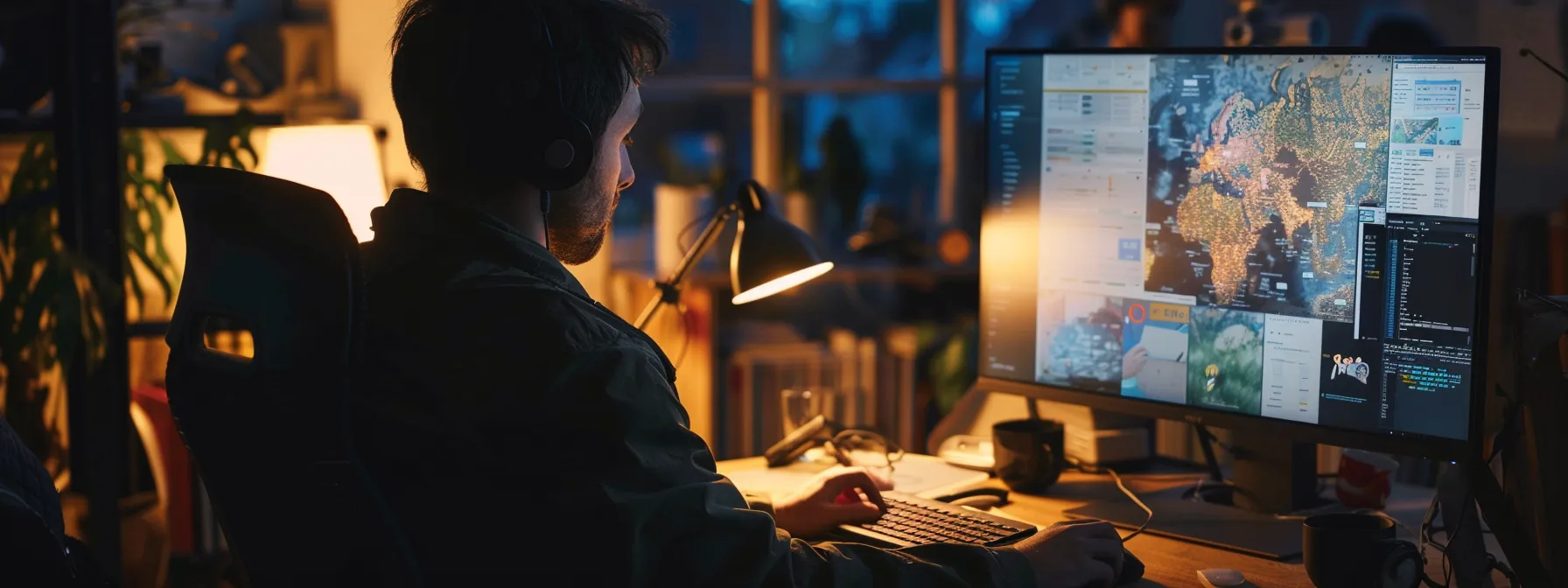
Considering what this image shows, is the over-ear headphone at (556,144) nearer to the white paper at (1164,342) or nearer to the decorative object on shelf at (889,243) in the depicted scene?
the white paper at (1164,342)

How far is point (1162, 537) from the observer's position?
1454 millimetres

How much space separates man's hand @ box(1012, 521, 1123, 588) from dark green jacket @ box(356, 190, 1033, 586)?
0.94 ft

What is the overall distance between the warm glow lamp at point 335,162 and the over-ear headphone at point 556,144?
1355mm

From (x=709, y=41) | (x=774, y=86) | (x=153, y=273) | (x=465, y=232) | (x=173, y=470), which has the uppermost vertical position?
(x=709, y=41)

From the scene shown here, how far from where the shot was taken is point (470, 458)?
3.16 feet

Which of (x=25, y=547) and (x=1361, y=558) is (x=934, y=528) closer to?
(x=1361, y=558)

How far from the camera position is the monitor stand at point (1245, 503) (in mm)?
1474

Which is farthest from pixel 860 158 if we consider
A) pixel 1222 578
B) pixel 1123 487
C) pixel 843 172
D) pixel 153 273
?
pixel 1222 578

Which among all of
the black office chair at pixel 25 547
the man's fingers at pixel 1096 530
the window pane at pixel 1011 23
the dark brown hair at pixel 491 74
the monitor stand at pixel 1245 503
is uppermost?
the window pane at pixel 1011 23

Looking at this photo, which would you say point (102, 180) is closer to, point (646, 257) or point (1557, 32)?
point (646, 257)

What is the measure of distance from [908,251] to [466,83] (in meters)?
2.31

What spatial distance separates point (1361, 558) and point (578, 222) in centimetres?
75

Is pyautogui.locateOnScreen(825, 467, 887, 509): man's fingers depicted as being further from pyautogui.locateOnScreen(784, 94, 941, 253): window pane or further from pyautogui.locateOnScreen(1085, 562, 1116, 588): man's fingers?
pyautogui.locateOnScreen(784, 94, 941, 253): window pane

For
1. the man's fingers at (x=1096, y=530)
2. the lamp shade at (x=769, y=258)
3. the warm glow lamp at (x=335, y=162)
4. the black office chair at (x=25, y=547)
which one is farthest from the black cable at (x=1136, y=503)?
the warm glow lamp at (x=335, y=162)
